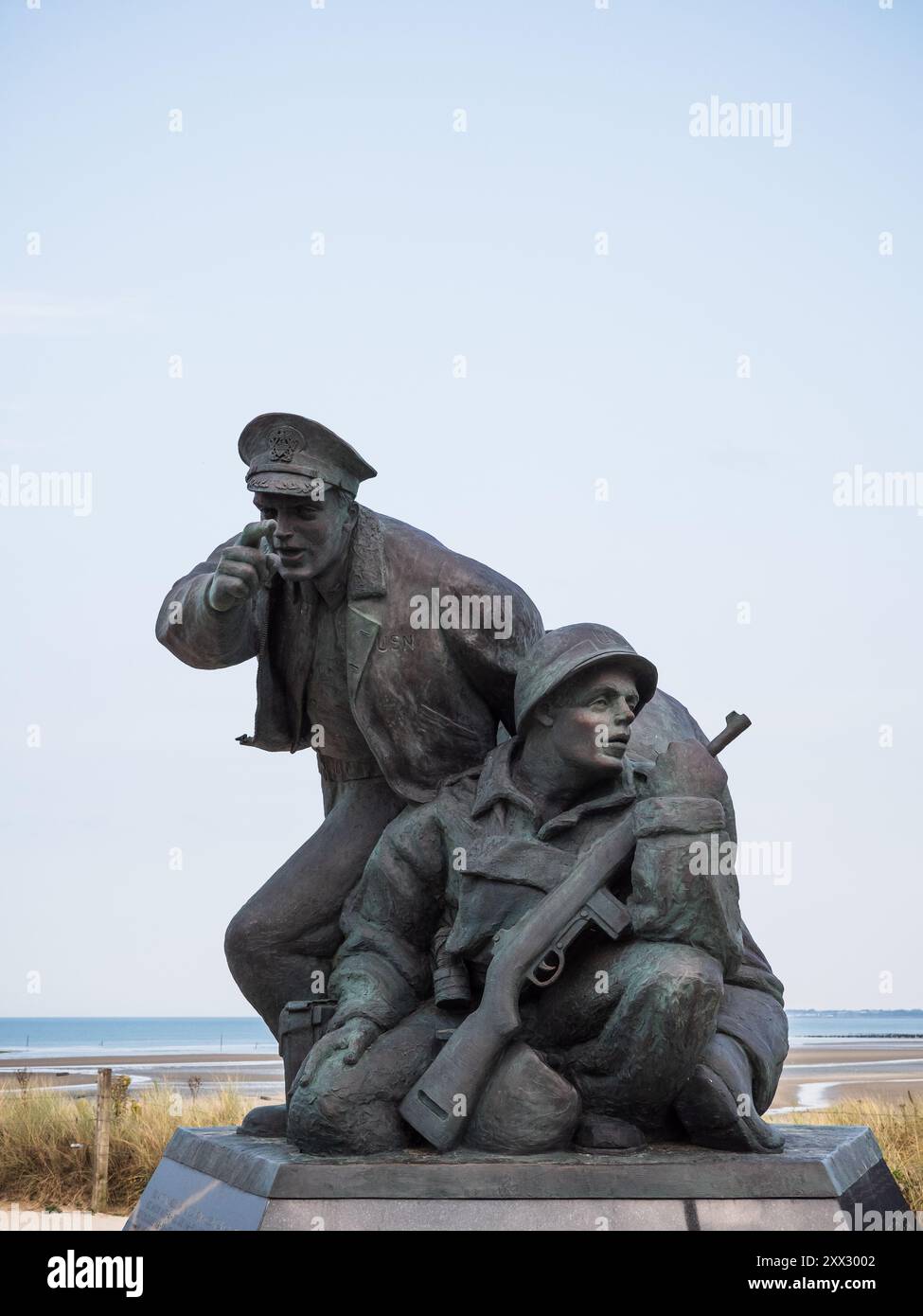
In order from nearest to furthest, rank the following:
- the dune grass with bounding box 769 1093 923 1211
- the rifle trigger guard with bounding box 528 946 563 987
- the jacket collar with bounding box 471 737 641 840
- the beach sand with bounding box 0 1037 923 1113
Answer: the rifle trigger guard with bounding box 528 946 563 987, the jacket collar with bounding box 471 737 641 840, the dune grass with bounding box 769 1093 923 1211, the beach sand with bounding box 0 1037 923 1113

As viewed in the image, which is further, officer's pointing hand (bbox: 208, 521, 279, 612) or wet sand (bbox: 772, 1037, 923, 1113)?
wet sand (bbox: 772, 1037, 923, 1113)

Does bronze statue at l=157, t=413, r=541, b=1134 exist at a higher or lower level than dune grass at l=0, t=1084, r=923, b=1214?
higher

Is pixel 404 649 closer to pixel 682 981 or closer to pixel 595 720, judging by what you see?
pixel 595 720

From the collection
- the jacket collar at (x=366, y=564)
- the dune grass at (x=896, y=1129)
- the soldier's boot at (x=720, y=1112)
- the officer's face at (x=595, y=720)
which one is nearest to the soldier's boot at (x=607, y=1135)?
the soldier's boot at (x=720, y=1112)

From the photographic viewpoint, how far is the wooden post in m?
9.17

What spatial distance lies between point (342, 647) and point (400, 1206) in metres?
1.94

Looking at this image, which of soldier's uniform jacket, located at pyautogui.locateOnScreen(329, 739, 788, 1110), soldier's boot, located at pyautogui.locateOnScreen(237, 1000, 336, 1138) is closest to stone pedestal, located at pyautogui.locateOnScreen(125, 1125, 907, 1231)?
soldier's uniform jacket, located at pyautogui.locateOnScreen(329, 739, 788, 1110)

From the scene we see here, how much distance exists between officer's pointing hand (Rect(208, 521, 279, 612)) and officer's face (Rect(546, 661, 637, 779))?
0.99 metres

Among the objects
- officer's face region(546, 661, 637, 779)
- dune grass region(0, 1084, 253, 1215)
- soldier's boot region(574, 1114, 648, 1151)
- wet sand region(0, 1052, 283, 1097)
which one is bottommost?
wet sand region(0, 1052, 283, 1097)

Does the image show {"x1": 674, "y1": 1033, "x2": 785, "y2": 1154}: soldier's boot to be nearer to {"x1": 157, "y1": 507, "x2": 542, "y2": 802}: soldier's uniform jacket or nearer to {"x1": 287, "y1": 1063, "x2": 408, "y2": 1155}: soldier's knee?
{"x1": 287, "y1": 1063, "x2": 408, "y2": 1155}: soldier's knee

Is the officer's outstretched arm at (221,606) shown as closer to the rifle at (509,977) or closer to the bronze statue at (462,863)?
the bronze statue at (462,863)

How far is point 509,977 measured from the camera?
4.64 meters

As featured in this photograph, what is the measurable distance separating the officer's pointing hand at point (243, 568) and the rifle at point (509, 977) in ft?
4.37
